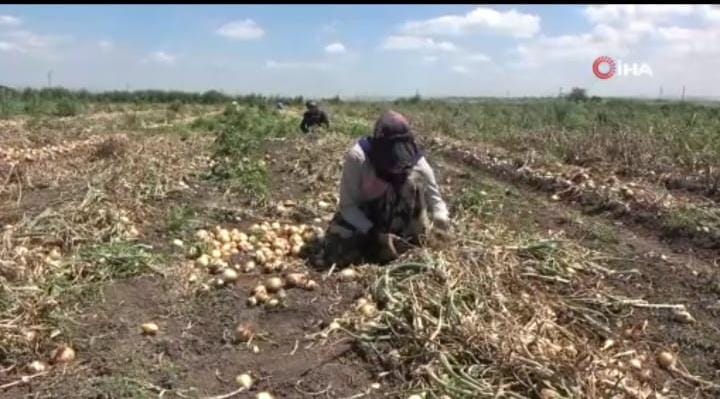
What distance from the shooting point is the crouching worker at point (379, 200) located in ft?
14.0

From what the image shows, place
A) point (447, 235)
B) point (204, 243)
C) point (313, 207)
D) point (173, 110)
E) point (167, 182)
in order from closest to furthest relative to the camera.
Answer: point (447, 235), point (204, 243), point (313, 207), point (167, 182), point (173, 110)

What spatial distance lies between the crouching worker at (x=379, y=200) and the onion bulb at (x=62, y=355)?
1.63m

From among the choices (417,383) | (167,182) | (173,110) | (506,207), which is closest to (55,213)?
(167,182)

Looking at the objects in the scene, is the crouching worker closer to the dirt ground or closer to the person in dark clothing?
the dirt ground

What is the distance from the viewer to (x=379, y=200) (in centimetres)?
438

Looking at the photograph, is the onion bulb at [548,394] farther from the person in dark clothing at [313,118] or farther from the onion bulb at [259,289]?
the person in dark clothing at [313,118]

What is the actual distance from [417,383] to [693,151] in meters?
7.10

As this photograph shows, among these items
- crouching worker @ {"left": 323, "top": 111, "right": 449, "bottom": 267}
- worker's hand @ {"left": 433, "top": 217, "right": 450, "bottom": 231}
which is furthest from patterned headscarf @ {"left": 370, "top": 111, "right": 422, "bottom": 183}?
worker's hand @ {"left": 433, "top": 217, "right": 450, "bottom": 231}

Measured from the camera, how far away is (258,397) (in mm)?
2879

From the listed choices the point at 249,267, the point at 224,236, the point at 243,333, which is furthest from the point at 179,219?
the point at 243,333

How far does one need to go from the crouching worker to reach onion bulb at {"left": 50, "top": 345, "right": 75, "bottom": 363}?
1.63 m

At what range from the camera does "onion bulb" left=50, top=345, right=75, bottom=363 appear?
318 cm

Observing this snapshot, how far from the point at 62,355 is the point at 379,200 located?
195 centimetres

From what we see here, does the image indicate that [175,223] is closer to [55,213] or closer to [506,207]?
[55,213]
